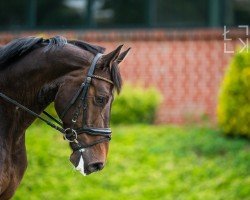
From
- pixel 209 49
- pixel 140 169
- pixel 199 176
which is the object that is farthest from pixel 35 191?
pixel 209 49

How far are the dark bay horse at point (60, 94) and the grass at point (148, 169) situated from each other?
12.4 feet

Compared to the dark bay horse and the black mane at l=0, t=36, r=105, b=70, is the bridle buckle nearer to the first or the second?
the dark bay horse

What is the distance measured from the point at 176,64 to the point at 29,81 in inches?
308

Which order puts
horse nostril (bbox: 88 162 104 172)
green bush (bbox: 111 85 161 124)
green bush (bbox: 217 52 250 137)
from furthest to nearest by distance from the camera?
green bush (bbox: 111 85 161 124)
green bush (bbox: 217 52 250 137)
horse nostril (bbox: 88 162 104 172)

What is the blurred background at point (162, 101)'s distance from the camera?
9.67 meters

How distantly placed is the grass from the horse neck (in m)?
3.79

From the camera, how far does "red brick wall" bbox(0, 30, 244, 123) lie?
1299 centimetres

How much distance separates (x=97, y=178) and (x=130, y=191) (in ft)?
2.06

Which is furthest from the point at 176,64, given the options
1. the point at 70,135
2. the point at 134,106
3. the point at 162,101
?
the point at 70,135

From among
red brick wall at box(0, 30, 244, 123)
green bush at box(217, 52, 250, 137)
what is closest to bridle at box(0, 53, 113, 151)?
green bush at box(217, 52, 250, 137)

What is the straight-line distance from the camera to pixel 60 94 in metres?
5.35

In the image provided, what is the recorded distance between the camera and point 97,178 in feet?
32.5

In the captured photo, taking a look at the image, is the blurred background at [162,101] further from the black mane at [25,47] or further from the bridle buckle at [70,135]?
the bridle buckle at [70,135]

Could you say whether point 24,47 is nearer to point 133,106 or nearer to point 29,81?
point 29,81
